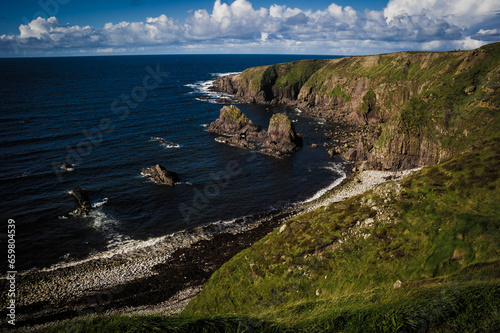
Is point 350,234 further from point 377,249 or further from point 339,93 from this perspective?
point 339,93

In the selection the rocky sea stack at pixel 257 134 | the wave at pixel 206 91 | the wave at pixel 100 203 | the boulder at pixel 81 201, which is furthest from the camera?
the wave at pixel 206 91

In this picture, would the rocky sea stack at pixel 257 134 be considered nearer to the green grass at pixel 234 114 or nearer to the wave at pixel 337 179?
the green grass at pixel 234 114

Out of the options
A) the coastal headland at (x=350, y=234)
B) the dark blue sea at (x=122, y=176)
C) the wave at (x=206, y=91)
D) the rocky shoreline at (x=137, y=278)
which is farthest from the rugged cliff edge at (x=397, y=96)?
→ the rocky shoreline at (x=137, y=278)

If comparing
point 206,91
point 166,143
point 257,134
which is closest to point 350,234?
point 257,134

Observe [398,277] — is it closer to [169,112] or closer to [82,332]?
[82,332]

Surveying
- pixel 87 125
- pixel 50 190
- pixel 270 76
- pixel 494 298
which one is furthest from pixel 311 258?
pixel 270 76

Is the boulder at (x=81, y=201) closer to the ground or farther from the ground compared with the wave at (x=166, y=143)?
closer to the ground

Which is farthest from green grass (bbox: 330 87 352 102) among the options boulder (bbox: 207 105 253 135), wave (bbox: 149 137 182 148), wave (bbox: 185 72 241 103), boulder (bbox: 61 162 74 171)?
boulder (bbox: 61 162 74 171)
